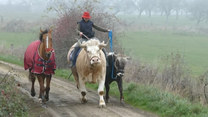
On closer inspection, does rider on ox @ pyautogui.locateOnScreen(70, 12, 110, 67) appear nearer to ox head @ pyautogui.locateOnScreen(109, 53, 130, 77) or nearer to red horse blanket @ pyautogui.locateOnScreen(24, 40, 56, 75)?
red horse blanket @ pyautogui.locateOnScreen(24, 40, 56, 75)

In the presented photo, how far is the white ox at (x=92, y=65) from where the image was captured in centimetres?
1033

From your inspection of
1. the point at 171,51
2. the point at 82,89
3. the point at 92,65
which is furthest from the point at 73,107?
the point at 171,51

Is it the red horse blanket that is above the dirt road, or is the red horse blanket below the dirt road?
above

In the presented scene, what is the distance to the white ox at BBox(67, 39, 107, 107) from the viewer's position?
10.3 meters

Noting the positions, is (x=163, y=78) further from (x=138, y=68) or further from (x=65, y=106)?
(x=65, y=106)

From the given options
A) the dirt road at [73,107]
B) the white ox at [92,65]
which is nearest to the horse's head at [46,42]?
the white ox at [92,65]

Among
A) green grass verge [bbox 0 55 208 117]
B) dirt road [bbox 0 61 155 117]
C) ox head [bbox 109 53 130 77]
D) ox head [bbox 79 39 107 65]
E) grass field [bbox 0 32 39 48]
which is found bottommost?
dirt road [bbox 0 61 155 117]

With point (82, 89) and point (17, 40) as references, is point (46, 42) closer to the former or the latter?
point (82, 89)

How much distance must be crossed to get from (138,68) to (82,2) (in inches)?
300

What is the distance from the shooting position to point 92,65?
416 inches

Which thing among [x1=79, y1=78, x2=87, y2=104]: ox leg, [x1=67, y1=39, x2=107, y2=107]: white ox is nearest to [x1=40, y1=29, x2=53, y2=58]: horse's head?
[x1=67, y1=39, x2=107, y2=107]: white ox

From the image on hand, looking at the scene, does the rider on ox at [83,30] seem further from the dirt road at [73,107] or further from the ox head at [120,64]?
the dirt road at [73,107]

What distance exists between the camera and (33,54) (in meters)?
11.3

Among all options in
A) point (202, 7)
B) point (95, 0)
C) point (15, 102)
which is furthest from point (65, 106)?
point (202, 7)
